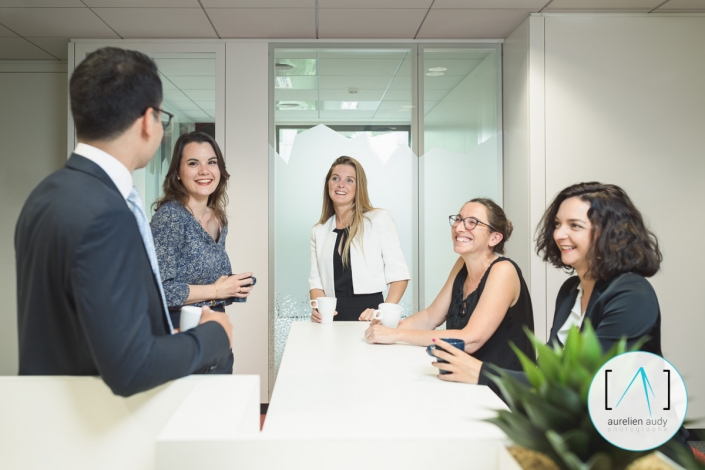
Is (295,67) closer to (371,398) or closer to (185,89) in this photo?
(185,89)

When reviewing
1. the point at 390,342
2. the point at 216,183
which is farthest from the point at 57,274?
the point at 216,183

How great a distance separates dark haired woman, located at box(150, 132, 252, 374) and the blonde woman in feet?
2.53

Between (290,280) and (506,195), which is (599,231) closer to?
(506,195)

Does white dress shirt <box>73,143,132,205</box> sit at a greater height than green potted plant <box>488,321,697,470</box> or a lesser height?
greater

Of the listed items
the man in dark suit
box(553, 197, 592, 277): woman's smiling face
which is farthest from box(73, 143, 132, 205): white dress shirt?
box(553, 197, 592, 277): woman's smiling face

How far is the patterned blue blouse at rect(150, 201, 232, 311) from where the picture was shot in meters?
2.20

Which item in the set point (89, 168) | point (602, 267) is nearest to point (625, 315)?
point (602, 267)

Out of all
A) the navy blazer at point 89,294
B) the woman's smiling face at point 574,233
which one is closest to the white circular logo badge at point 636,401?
the navy blazer at point 89,294

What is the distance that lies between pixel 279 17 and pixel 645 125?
243 centimetres

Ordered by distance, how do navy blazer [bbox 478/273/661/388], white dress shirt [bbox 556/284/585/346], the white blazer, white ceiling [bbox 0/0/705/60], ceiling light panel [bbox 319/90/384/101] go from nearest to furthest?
navy blazer [bbox 478/273/661/388] → white dress shirt [bbox 556/284/585/346] → the white blazer → white ceiling [bbox 0/0/705/60] → ceiling light panel [bbox 319/90/384/101]

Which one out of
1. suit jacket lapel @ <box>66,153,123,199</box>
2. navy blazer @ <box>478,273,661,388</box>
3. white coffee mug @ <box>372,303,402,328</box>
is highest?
suit jacket lapel @ <box>66,153,123,199</box>

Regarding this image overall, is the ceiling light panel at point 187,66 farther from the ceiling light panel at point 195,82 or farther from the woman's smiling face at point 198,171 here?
the woman's smiling face at point 198,171

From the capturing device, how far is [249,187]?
13.3ft

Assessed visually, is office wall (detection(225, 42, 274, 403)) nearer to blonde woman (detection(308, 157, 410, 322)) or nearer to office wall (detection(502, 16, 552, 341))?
blonde woman (detection(308, 157, 410, 322))
